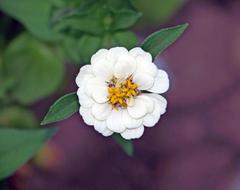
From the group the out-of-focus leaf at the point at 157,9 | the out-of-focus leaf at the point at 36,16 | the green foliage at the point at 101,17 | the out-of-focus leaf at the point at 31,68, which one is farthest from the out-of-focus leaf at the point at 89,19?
the out-of-focus leaf at the point at 157,9

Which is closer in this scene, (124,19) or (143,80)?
(143,80)

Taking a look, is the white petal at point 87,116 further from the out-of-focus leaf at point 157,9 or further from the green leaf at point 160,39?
the out-of-focus leaf at point 157,9

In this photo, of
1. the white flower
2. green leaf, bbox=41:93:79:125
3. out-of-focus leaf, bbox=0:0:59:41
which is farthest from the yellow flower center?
out-of-focus leaf, bbox=0:0:59:41

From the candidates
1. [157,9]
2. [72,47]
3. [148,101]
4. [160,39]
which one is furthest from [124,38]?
[157,9]

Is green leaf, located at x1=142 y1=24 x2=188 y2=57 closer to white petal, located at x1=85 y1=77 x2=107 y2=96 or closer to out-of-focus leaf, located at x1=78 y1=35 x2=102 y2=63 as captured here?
white petal, located at x1=85 y1=77 x2=107 y2=96

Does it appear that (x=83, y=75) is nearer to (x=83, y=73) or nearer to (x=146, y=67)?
(x=83, y=73)

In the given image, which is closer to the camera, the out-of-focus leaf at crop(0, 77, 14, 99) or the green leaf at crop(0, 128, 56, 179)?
the green leaf at crop(0, 128, 56, 179)
